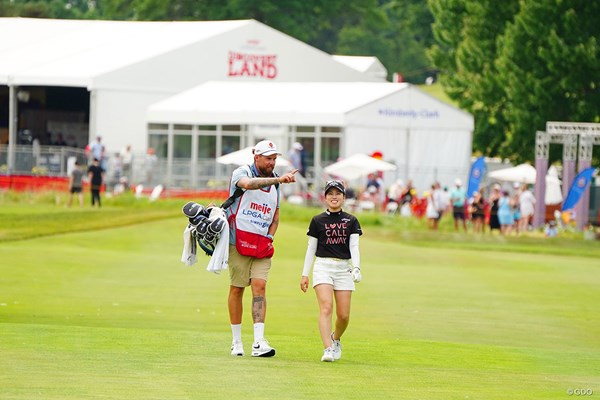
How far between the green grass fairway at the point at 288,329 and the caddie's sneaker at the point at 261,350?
0.10 meters

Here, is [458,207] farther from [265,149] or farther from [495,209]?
[265,149]

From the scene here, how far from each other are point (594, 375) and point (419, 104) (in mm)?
39097

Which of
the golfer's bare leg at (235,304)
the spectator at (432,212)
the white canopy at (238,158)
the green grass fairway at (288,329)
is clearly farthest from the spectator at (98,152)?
the golfer's bare leg at (235,304)

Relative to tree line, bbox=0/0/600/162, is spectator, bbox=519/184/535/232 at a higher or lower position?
lower

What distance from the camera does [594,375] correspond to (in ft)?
43.8

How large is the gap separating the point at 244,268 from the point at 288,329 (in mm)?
4088

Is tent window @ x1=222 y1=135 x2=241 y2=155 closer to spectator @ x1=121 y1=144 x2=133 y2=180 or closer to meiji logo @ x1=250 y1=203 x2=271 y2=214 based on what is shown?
spectator @ x1=121 y1=144 x2=133 y2=180

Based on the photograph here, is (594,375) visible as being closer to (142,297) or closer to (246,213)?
(246,213)

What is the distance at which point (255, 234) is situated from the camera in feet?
44.1

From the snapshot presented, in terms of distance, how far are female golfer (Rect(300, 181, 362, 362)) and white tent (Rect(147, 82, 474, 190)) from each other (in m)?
36.1

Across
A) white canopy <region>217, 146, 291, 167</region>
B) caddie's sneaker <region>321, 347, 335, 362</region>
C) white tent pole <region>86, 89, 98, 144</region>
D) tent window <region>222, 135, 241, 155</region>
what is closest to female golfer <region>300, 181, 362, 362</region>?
caddie's sneaker <region>321, 347, 335, 362</region>

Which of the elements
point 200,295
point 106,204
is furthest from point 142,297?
point 106,204

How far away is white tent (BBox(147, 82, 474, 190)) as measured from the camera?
5075 cm

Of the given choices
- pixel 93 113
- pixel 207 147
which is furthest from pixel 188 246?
pixel 93 113
